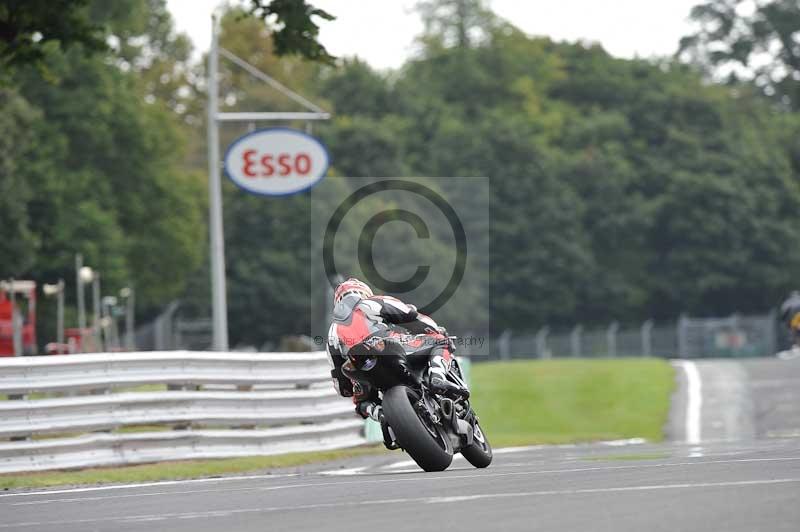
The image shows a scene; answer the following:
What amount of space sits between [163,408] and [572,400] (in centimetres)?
1507

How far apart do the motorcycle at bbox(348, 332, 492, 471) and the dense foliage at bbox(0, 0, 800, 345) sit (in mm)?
46441

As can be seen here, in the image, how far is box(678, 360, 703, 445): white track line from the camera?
24650 mm

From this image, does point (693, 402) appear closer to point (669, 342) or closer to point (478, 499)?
point (478, 499)

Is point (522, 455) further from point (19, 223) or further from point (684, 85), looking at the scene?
point (684, 85)

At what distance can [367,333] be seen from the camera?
43.5 feet

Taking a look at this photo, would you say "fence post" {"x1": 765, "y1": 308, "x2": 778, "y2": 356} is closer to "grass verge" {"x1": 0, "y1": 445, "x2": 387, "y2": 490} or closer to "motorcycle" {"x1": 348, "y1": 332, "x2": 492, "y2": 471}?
"grass verge" {"x1": 0, "y1": 445, "x2": 387, "y2": 490}

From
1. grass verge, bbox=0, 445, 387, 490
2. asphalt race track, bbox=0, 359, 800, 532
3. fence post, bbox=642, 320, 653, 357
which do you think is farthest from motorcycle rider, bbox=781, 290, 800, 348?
fence post, bbox=642, 320, 653, 357

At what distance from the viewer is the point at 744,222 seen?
8044 centimetres

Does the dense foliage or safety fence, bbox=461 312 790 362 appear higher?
the dense foliage

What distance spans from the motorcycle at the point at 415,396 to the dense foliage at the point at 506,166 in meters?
46.4

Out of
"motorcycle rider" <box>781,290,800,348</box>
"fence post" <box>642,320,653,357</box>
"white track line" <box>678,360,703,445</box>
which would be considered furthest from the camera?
"fence post" <box>642,320,653,357</box>

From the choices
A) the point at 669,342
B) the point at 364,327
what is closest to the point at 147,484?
the point at 364,327

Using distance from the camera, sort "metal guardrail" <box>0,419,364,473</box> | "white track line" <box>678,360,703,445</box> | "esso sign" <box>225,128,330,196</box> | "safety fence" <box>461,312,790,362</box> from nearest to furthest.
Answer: "metal guardrail" <box>0,419,364,473</box>, "white track line" <box>678,360,703,445</box>, "esso sign" <box>225,128,330,196</box>, "safety fence" <box>461,312,790,362</box>

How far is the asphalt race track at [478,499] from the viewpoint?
29.9 ft
